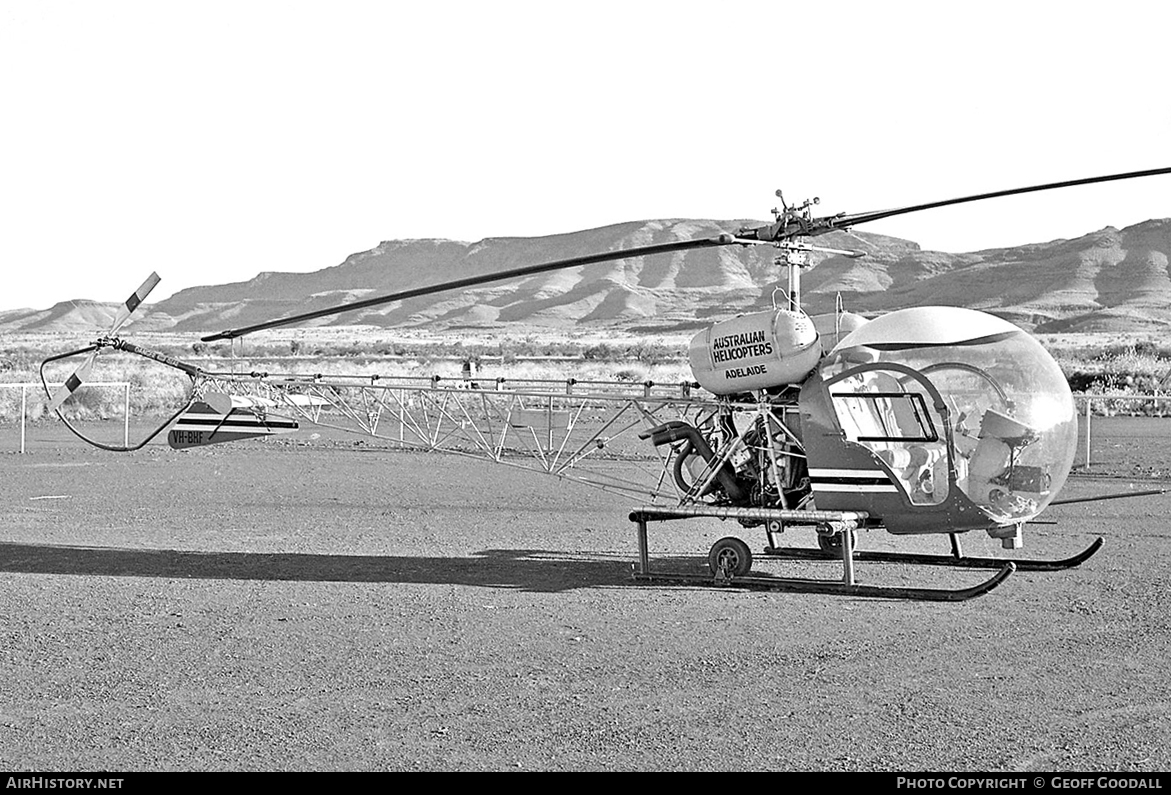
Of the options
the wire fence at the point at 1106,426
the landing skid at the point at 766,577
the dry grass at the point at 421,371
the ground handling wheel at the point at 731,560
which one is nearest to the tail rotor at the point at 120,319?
the wire fence at the point at 1106,426

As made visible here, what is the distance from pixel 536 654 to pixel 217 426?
806cm

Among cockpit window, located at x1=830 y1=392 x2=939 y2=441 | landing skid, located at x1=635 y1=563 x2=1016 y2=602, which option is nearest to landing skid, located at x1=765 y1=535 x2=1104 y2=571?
landing skid, located at x1=635 y1=563 x2=1016 y2=602

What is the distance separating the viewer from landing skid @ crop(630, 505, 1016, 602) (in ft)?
39.8

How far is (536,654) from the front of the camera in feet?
32.3

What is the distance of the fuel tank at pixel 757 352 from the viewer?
41.6 ft

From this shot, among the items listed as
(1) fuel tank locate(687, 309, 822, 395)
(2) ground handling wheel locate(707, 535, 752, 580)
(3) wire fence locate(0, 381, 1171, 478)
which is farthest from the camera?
(3) wire fence locate(0, 381, 1171, 478)

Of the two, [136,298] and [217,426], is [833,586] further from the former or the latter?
[136,298]

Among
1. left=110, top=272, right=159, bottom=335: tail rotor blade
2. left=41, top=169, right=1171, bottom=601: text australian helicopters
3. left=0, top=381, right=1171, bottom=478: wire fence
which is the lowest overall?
left=0, top=381, right=1171, bottom=478: wire fence

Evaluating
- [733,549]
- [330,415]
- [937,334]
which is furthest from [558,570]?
[330,415]

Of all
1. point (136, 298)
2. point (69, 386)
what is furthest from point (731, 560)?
point (69, 386)

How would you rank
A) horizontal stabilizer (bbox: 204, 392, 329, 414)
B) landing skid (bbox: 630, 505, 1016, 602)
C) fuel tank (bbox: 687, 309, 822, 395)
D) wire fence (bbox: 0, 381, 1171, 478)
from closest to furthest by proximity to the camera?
landing skid (bbox: 630, 505, 1016, 602), fuel tank (bbox: 687, 309, 822, 395), horizontal stabilizer (bbox: 204, 392, 329, 414), wire fence (bbox: 0, 381, 1171, 478)

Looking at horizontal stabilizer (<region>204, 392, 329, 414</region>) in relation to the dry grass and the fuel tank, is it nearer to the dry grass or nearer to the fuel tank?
the fuel tank

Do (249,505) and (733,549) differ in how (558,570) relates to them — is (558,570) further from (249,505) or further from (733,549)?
(249,505)

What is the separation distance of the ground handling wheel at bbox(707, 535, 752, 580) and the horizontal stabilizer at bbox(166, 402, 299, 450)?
254 inches
